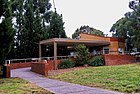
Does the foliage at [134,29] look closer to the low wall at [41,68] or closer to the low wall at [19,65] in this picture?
the low wall at [19,65]

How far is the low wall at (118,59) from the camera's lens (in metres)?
30.8

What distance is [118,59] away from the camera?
32.5 metres

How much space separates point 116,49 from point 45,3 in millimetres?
15570

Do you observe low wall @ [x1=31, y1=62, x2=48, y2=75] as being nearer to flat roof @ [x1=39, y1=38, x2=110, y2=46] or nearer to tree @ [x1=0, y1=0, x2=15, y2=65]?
tree @ [x1=0, y1=0, x2=15, y2=65]

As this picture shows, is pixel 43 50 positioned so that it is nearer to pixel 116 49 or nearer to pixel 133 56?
pixel 116 49

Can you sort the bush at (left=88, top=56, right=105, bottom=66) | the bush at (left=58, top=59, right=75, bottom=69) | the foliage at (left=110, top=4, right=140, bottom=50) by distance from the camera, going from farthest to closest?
the foliage at (left=110, top=4, right=140, bottom=50) < the bush at (left=88, top=56, right=105, bottom=66) < the bush at (left=58, top=59, right=75, bottom=69)

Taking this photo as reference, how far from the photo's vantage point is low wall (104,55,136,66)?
30.8 metres

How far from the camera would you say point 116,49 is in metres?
38.7

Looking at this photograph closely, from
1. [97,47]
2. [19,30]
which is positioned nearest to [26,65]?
[19,30]

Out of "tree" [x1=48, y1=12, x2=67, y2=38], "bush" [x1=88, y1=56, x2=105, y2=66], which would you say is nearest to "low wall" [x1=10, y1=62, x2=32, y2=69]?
"tree" [x1=48, y1=12, x2=67, y2=38]

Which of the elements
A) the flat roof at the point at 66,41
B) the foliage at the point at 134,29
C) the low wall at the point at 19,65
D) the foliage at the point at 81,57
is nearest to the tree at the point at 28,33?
the low wall at the point at 19,65

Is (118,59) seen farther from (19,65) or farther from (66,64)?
(19,65)

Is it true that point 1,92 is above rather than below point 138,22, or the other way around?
below

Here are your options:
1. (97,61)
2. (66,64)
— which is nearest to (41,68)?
Result: (66,64)
